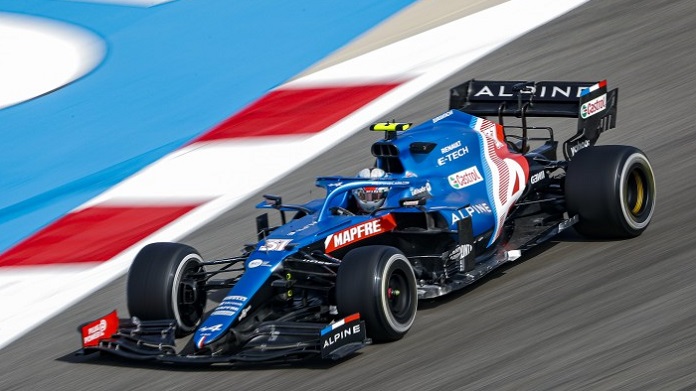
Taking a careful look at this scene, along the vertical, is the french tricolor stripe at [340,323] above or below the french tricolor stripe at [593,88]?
below

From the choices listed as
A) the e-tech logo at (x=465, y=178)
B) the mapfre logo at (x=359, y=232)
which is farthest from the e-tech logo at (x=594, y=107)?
the mapfre logo at (x=359, y=232)

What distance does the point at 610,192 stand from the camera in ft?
29.0

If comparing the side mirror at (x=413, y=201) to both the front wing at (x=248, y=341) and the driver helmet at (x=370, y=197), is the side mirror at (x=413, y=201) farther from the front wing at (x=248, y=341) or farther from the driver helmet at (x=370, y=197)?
the front wing at (x=248, y=341)

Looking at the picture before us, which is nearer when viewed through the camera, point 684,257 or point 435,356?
point 435,356

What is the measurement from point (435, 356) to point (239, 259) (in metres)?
1.77

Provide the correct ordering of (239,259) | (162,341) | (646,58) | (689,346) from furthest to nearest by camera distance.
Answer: (646,58), (239,259), (162,341), (689,346)

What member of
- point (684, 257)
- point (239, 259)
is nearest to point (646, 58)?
point (684, 257)

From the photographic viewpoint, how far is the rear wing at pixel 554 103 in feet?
33.1

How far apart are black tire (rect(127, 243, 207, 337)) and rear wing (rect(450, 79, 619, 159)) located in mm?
3132

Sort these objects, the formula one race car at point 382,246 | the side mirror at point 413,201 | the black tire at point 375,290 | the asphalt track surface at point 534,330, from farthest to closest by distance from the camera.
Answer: the side mirror at point 413,201 < the formula one race car at point 382,246 < the black tire at point 375,290 < the asphalt track surface at point 534,330

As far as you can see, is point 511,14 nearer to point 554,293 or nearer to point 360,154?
point 360,154

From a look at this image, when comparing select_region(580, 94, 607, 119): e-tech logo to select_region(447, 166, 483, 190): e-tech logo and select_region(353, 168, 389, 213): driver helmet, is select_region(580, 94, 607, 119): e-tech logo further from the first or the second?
select_region(353, 168, 389, 213): driver helmet

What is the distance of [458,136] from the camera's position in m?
9.12

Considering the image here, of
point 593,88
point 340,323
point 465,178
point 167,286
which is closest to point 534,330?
point 340,323
